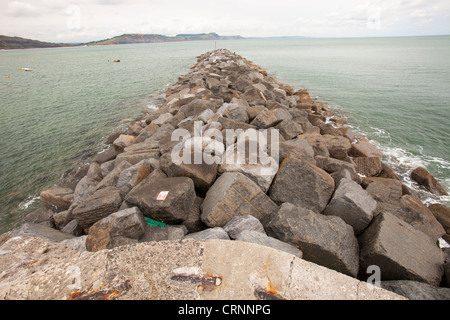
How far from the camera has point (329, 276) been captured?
2.08m

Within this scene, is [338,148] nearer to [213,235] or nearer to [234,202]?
[234,202]

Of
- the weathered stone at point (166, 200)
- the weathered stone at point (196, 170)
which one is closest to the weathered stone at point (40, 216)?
the weathered stone at point (166, 200)

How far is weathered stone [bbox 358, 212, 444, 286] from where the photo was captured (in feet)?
9.40

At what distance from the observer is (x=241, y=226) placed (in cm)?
326

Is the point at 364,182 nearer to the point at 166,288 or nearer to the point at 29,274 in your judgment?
the point at 166,288

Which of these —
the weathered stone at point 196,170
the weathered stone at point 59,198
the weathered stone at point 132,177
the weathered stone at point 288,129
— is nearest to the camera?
the weathered stone at point 196,170

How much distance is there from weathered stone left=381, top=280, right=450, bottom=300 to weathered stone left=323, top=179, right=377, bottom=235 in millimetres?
1012

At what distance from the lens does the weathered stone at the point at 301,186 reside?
400cm

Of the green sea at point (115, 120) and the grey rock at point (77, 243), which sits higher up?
the grey rock at point (77, 243)

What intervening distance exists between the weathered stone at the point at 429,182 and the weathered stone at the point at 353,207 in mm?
4063

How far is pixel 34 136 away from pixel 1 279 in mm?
10212

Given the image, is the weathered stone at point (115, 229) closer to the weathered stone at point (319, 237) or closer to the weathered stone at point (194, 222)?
the weathered stone at point (194, 222)

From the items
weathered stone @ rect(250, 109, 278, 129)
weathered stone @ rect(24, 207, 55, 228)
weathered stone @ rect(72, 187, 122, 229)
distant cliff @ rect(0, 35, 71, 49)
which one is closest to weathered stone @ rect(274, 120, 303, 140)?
weathered stone @ rect(250, 109, 278, 129)
